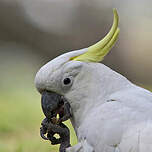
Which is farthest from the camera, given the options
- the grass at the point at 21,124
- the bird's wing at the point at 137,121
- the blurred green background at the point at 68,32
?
the blurred green background at the point at 68,32

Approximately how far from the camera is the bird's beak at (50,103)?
2090 millimetres

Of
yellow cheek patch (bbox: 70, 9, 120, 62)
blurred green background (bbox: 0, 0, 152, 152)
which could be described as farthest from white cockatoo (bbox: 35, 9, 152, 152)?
blurred green background (bbox: 0, 0, 152, 152)

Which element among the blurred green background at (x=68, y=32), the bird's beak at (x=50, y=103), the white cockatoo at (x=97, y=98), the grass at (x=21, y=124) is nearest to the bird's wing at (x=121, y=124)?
the white cockatoo at (x=97, y=98)

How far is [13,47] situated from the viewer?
35.4 feet

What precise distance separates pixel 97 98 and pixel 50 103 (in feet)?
0.85

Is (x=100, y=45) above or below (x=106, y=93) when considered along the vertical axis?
above

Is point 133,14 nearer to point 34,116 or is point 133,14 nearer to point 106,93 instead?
point 34,116

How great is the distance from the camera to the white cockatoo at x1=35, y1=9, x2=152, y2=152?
6.30 ft

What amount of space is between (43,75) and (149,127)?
0.64 metres

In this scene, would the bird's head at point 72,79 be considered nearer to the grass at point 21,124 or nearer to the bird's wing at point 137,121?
the bird's wing at point 137,121

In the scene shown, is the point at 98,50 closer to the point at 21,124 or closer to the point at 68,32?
the point at 21,124

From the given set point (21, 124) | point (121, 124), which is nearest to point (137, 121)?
point (121, 124)

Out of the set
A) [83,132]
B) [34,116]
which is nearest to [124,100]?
[83,132]

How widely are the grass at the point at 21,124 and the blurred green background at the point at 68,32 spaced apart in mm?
2262
